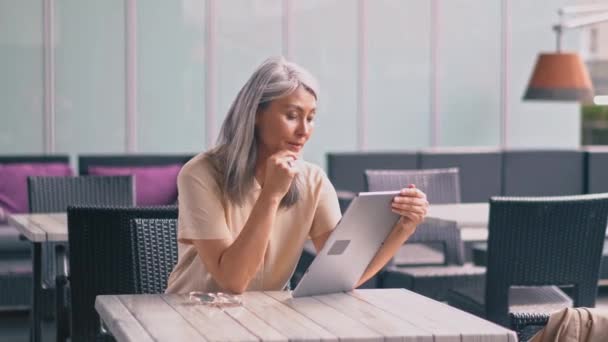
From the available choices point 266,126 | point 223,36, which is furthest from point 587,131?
point 266,126

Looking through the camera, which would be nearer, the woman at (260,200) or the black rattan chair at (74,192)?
the woman at (260,200)

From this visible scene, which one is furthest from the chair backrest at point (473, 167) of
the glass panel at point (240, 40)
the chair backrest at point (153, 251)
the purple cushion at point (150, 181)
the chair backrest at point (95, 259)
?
the chair backrest at point (153, 251)

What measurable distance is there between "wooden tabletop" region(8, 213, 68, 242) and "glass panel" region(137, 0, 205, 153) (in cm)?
289

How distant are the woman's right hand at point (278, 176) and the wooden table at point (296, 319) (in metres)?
0.25

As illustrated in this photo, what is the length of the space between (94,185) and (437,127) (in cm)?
392

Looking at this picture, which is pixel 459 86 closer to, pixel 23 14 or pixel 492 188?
pixel 492 188

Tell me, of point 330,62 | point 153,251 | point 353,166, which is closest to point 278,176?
point 153,251

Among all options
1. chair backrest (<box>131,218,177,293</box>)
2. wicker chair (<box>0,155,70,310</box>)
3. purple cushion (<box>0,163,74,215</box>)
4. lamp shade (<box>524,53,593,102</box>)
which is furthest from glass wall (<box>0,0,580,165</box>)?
chair backrest (<box>131,218,177,293</box>)

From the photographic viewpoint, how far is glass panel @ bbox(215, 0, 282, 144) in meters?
7.99

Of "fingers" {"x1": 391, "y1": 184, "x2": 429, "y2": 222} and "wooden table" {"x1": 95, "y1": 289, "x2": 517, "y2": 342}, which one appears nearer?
"wooden table" {"x1": 95, "y1": 289, "x2": 517, "y2": 342}

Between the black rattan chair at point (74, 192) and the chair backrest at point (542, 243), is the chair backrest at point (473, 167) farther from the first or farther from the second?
the chair backrest at point (542, 243)

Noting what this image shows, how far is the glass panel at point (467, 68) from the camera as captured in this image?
8.51 metres

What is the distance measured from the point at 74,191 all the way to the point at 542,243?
85.9 inches

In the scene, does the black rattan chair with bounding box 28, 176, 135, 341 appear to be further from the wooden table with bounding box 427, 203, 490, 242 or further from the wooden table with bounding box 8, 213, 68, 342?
the wooden table with bounding box 427, 203, 490, 242
